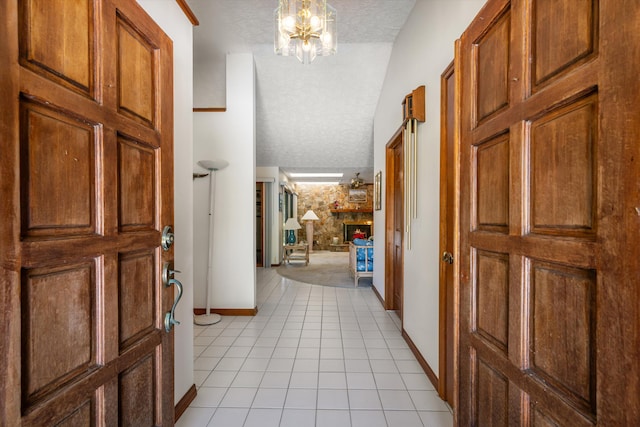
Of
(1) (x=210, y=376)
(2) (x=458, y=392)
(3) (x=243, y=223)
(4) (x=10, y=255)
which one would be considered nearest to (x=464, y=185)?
(2) (x=458, y=392)

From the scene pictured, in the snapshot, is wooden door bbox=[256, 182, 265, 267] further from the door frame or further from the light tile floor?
the door frame

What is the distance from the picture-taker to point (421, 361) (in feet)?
7.99

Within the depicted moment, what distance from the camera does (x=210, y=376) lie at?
232 centimetres

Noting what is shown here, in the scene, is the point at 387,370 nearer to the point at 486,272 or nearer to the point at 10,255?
the point at 486,272

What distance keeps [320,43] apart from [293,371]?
2.62 meters

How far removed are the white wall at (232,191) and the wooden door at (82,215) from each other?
2599mm

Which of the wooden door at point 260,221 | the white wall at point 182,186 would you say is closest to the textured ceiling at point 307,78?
the wooden door at point 260,221

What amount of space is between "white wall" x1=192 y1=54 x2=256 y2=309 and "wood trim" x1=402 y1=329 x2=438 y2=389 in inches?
73.1

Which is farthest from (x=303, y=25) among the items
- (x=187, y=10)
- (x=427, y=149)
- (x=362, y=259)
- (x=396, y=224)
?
(x=362, y=259)

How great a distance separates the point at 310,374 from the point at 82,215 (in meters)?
2.01

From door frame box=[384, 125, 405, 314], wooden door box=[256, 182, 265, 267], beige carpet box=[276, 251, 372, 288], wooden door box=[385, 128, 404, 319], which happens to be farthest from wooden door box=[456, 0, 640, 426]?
wooden door box=[256, 182, 265, 267]

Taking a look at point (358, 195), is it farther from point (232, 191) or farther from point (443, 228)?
point (443, 228)

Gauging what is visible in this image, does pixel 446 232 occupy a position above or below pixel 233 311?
above

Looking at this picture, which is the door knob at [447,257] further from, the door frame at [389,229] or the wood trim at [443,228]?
the door frame at [389,229]
